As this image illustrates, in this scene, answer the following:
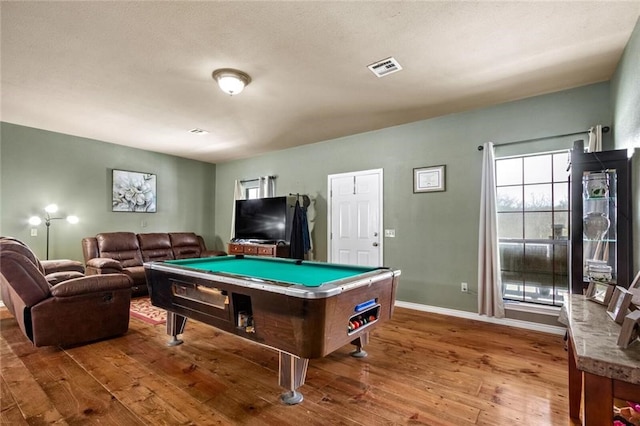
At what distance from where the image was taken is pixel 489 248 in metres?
3.55

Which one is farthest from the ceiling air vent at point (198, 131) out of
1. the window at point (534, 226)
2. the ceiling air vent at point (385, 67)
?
→ the window at point (534, 226)

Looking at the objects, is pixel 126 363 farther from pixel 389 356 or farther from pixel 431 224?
pixel 431 224

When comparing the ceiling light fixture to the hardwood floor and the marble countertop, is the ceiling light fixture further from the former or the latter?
the marble countertop

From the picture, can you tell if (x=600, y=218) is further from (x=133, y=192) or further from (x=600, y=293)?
(x=133, y=192)

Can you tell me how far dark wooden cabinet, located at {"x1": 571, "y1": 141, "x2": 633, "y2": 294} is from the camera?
2305 mm

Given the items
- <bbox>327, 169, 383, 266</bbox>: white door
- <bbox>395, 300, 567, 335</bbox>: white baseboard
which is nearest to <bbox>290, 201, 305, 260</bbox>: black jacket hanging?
<bbox>327, 169, 383, 266</bbox>: white door

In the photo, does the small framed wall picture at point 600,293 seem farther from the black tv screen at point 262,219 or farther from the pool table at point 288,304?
the black tv screen at point 262,219

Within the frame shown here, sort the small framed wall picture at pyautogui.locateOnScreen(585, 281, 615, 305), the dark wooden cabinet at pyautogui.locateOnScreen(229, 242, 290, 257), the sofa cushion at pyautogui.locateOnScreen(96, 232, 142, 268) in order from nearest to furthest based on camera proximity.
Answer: the small framed wall picture at pyautogui.locateOnScreen(585, 281, 615, 305) → the sofa cushion at pyautogui.locateOnScreen(96, 232, 142, 268) → the dark wooden cabinet at pyautogui.locateOnScreen(229, 242, 290, 257)

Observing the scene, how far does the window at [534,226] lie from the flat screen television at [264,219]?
124 inches

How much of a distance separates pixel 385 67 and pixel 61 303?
3.68 meters

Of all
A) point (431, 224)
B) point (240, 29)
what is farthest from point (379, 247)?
point (240, 29)

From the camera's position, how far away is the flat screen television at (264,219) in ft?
17.1

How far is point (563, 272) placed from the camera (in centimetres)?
334

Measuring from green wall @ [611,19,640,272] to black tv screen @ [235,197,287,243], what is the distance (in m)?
4.14
